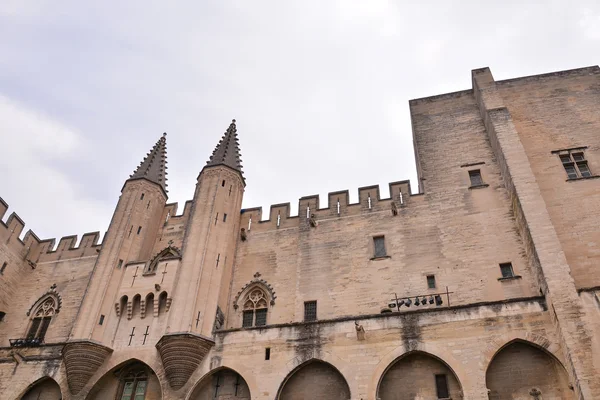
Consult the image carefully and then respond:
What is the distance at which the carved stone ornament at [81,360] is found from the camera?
15.7 meters

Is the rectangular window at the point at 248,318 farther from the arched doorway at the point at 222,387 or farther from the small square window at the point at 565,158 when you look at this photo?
the small square window at the point at 565,158

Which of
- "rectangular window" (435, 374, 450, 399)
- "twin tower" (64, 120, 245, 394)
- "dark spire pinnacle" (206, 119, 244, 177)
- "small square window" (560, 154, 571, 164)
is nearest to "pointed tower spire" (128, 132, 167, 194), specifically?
"twin tower" (64, 120, 245, 394)

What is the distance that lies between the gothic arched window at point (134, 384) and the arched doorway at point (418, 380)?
25.6 feet

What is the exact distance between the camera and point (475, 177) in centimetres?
1980

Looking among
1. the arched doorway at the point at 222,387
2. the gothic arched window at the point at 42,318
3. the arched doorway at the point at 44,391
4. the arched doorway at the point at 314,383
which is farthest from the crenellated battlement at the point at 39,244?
the arched doorway at the point at 314,383

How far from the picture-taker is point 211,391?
15297 mm

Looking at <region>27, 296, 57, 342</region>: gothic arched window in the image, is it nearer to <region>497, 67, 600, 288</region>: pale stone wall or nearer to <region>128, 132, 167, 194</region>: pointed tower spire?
<region>128, 132, 167, 194</region>: pointed tower spire

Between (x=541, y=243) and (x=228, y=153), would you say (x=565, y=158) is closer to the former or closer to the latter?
(x=541, y=243)

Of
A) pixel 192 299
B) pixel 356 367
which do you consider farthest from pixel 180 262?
pixel 356 367

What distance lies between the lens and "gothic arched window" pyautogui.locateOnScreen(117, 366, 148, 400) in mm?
15962

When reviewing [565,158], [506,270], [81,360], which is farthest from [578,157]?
[81,360]

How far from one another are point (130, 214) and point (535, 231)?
15.2 m

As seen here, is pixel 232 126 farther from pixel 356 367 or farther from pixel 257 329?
pixel 356 367

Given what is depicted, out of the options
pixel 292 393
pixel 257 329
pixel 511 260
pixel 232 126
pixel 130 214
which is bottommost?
pixel 292 393
